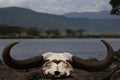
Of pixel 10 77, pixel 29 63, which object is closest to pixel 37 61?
pixel 29 63

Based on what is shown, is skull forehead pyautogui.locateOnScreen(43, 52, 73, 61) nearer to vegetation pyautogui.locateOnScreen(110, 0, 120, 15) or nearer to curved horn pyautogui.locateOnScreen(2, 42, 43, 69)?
curved horn pyautogui.locateOnScreen(2, 42, 43, 69)

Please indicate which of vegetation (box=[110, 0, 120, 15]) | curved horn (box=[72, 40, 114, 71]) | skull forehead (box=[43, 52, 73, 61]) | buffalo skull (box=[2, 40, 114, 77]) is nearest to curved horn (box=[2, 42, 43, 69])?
buffalo skull (box=[2, 40, 114, 77])

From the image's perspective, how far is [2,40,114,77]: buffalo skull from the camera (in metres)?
7.73

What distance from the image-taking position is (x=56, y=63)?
25.5ft

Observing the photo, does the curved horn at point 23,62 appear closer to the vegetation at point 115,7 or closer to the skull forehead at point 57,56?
the skull forehead at point 57,56

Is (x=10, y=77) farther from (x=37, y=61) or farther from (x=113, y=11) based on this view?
(x=113, y=11)

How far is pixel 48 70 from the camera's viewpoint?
306 inches

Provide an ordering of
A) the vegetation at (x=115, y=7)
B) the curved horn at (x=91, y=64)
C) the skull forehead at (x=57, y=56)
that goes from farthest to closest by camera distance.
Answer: the vegetation at (x=115, y=7) → the curved horn at (x=91, y=64) → the skull forehead at (x=57, y=56)

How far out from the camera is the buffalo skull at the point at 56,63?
773 cm

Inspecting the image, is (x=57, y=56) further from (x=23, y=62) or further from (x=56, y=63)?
(x=23, y=62)

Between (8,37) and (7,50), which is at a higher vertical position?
(7,50)

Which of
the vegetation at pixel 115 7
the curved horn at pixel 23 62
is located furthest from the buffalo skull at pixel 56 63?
the vegetation at pixel 115 7

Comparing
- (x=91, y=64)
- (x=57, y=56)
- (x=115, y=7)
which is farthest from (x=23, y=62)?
(x=115, y=7)

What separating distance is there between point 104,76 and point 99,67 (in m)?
18.6
